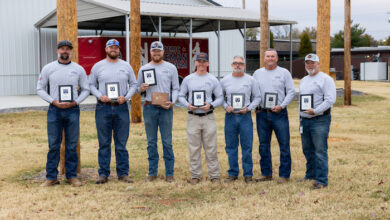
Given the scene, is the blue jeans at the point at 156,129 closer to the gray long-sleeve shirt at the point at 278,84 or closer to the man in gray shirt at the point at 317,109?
the gray long-sleeve shirt at the point at 278,84

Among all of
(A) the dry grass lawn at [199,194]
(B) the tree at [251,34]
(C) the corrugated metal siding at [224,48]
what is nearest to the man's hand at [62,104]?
(A) the dry grass lawn at [199,194]

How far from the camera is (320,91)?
24.0 ft

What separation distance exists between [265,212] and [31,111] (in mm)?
14441

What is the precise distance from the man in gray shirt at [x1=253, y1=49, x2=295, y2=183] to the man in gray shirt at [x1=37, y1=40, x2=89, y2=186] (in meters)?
2.65

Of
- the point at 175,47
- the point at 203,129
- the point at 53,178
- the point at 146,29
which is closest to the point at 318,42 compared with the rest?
the point at 203,129

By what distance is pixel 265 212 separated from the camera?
20.5 ft

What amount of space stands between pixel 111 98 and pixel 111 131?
0.56m

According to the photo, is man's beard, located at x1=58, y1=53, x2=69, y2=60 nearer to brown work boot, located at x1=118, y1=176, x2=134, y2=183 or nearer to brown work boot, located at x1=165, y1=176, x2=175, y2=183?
brown work boot, located at x1=118, y1=176, x2=134, y2=183

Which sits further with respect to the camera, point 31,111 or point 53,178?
point 31,111

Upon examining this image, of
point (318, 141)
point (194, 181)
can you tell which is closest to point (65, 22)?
point (194, 181)

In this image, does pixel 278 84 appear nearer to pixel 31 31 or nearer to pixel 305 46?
pixel 31 31

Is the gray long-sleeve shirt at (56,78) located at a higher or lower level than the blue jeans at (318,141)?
higher

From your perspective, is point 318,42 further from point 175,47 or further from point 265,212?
point 175,47

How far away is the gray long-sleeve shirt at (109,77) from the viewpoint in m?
7.70
